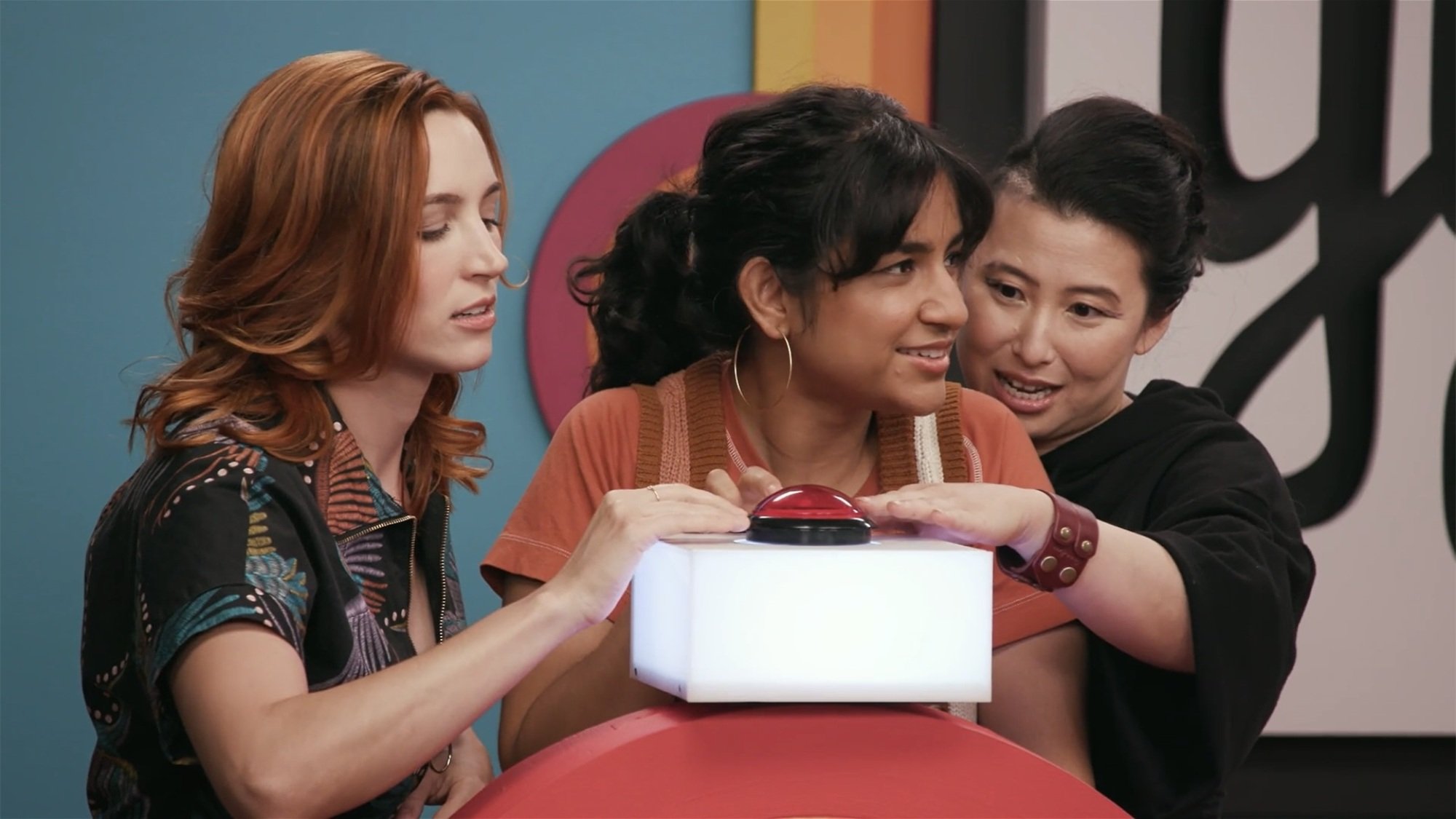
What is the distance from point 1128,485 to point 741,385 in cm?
42

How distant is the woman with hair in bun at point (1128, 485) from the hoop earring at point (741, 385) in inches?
9.9

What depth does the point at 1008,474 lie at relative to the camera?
1567mm

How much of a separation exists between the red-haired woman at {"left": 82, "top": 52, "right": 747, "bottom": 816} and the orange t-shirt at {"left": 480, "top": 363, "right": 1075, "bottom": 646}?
0.33ft

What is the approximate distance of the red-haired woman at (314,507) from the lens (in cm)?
111

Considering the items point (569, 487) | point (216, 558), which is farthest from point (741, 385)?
point (216, 558)

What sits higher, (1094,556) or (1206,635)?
(1094,556)

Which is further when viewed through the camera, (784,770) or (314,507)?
(314,507)

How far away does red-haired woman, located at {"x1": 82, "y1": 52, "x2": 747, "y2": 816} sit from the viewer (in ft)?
3.66

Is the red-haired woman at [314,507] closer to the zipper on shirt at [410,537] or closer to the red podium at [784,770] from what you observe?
the zipper on shirt at [410,537]

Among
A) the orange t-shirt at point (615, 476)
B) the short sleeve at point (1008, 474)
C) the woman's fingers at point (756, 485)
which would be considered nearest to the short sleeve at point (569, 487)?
the orange t-shirt at point (615, 476)

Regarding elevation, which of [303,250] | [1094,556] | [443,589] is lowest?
[443,589]

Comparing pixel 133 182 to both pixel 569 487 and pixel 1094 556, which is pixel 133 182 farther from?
pixel 1094 556

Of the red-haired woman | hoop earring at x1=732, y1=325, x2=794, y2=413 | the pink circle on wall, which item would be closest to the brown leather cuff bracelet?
the red-haired woman

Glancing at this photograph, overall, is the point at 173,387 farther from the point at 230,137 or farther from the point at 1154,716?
the point at 1154,716
